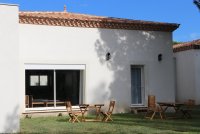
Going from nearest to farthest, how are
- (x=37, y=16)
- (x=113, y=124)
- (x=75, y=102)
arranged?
(x=113, y=124) → (x=37, y=16) → (x=75, y=102)

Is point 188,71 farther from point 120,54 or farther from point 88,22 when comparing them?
point 88,22

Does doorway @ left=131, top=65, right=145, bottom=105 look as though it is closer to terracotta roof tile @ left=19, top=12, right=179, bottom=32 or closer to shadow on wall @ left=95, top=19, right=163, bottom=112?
shadow on wall @ left=95, top=19, right=163, bottom=112

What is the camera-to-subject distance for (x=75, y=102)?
2100cm

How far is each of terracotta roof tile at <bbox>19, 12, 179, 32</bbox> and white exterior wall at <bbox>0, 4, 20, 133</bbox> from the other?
525 centimetres

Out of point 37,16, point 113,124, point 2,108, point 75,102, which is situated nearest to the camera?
point 2,108

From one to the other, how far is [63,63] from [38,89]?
89.6 inches

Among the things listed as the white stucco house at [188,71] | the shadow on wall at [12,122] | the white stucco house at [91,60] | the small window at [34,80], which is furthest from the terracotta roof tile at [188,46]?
the shadow on wall at [12,122]

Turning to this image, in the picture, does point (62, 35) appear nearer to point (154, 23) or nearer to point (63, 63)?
point (63, 63)

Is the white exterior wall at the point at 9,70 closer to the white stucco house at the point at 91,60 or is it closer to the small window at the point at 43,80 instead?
the white stucco house at the point at 91,60

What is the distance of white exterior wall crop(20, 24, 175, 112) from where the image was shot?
19703mm

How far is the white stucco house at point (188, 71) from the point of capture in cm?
2822

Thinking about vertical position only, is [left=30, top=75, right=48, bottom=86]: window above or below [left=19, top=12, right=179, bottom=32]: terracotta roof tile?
below

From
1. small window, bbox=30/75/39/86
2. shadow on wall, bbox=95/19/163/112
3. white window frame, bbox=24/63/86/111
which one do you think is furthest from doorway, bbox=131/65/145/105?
small window, bbox=30/75/39/86

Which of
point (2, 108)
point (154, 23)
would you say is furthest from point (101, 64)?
point (2, 108)
